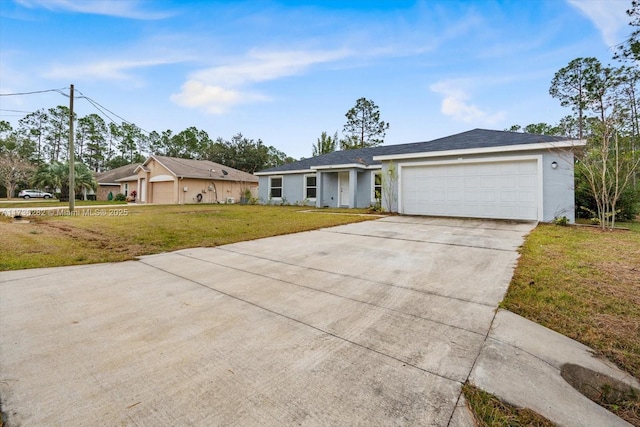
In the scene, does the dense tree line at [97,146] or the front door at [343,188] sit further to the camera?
the dense tree line at [97,146]

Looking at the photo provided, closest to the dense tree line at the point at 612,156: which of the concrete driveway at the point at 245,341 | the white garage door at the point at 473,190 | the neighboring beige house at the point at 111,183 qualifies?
the white garage door at the point at 473,190

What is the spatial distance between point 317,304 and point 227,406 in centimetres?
160

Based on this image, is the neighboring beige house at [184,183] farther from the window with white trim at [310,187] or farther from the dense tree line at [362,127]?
the dense tree line at [362,127]

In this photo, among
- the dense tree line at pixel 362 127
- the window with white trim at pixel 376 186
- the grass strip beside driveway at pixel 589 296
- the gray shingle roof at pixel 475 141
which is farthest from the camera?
the dense tree line at pixel 362 127

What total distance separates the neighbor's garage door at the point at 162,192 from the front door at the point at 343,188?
1385 cm

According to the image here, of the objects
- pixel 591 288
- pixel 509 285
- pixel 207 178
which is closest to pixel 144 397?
pixel 509 285

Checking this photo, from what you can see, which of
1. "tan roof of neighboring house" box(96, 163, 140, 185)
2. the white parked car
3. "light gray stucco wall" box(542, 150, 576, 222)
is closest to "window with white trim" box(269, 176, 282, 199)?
"light gray stucco wall" box(542, 150, 576, 222)

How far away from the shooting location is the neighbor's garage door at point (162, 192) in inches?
891

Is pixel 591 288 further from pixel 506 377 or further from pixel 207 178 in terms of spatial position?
pixel 207 178

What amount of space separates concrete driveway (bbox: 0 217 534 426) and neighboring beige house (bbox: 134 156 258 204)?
19096 millimetres

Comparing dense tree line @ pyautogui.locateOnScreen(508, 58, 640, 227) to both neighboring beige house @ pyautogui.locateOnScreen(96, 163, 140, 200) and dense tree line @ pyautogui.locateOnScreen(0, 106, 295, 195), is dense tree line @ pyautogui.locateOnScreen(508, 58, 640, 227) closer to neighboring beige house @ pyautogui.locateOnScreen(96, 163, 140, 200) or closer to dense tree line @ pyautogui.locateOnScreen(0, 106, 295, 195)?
dense tree line @ pyautogui.locateOnScreen(0, 106, 295, 195)

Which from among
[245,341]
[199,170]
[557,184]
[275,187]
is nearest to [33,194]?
[199,170]

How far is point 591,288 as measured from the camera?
3498 mm

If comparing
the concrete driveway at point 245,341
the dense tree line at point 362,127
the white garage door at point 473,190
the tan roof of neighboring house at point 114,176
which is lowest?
the concrete driveway at point 245,341
